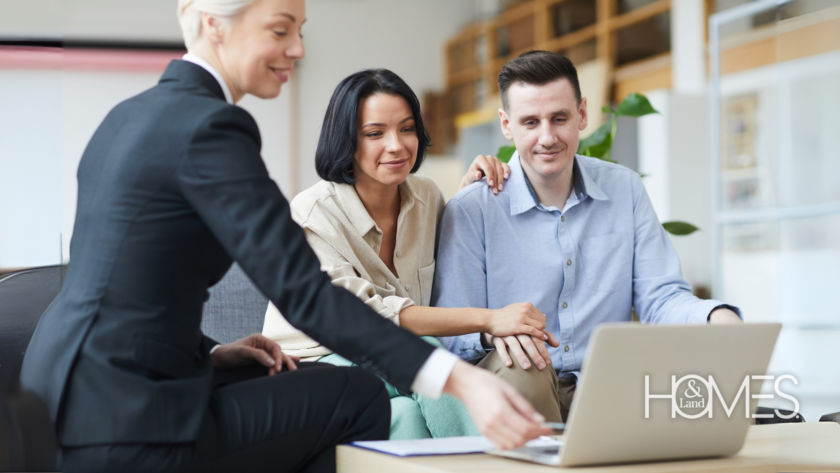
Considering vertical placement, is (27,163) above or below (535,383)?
above

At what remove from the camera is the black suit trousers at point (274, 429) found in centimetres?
93

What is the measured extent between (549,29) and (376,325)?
182 inches

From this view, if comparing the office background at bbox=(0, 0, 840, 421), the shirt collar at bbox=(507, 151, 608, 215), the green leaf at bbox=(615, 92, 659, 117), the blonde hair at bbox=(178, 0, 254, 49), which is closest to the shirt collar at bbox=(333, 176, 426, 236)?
the shirt collar at bbox=(507, 151, 608, 215)

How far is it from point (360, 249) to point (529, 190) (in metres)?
0.43

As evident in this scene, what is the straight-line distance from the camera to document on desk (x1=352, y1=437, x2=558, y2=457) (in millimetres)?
961

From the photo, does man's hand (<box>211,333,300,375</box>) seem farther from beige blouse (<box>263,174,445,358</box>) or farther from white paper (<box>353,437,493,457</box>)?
beige blouse (<box>263,174,445,358</box>)

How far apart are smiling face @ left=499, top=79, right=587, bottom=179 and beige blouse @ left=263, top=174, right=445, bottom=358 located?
0.28 meters

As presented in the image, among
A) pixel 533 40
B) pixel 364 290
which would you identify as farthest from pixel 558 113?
pixel 533 40

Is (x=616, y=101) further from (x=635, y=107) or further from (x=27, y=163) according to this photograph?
(x=27, y=163)

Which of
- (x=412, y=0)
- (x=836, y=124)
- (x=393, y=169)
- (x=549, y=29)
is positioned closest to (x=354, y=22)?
(x=412, y=0)

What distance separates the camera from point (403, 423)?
5.15 ft

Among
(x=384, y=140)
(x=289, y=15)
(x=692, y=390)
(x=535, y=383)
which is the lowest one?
(x=535, y=383)

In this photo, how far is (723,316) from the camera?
4.87 feet

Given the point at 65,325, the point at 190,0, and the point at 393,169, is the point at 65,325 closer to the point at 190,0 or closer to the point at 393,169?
the point at 190,0
